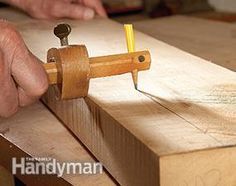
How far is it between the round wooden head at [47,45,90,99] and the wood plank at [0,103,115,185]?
0.44 ft

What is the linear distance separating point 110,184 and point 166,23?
3.69 feet

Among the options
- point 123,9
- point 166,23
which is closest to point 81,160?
point 166,23

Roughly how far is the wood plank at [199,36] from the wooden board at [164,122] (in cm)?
22

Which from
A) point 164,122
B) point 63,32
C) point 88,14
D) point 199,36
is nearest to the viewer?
point 164,122

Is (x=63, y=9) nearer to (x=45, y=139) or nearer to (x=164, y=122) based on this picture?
(x=45, y=139)

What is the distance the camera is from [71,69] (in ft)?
2.66

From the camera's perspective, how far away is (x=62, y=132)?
103 centimetres

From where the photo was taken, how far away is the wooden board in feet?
2.23

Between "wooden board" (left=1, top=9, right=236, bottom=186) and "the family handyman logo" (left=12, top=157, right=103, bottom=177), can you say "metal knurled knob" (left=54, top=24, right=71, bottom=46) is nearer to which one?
"wooden board" (left=1, top=9, right=236, bottom=186)

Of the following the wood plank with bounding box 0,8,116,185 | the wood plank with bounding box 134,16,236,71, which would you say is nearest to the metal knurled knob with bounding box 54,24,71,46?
the wood plank with bounding box 0,8,116,185

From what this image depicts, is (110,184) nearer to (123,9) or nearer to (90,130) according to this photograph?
(90,130)

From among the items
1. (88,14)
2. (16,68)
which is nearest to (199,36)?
(88,14)

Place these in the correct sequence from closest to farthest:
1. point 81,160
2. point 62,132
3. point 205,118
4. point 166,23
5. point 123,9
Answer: point 205,118 < point 81,160 < point 62,132 < point 166,23 < point 123,9

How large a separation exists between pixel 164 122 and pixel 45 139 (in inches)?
11.9
